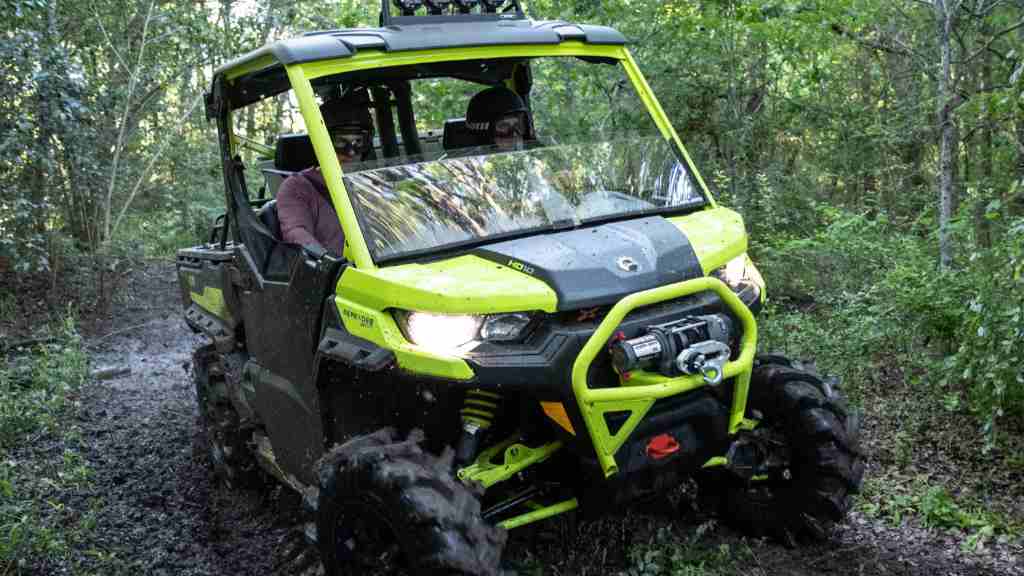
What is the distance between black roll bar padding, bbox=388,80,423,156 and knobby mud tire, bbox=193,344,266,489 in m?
1.80

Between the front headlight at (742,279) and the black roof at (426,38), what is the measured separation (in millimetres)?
1365

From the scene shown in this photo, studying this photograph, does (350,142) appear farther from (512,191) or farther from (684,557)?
(684,557)

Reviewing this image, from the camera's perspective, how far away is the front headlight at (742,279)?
400 centimetres

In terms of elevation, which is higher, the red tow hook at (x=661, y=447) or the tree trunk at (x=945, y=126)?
the tree trunk at (x=945, y=126)

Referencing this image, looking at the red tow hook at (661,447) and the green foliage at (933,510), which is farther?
the green foliage at (933,510)

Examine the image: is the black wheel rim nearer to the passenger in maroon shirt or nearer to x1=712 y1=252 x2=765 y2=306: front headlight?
the passenger in maroon shirt

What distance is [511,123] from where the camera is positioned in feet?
17.1

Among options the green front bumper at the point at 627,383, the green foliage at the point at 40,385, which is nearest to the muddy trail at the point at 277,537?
the green foliage at the point at 40,385

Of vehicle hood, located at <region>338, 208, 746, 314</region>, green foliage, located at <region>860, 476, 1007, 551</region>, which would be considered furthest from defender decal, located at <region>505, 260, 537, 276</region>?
green foliage, located at <region>860, 476, 1007, 551</region>

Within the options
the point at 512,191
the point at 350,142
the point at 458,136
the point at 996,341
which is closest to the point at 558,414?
the point at 512,191

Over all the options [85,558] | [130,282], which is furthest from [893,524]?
[130,282]

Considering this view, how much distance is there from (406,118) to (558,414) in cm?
281

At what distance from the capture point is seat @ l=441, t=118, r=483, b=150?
532cm

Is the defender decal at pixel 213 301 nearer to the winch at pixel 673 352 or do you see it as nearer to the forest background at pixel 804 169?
the forest background at pixel 804 169
